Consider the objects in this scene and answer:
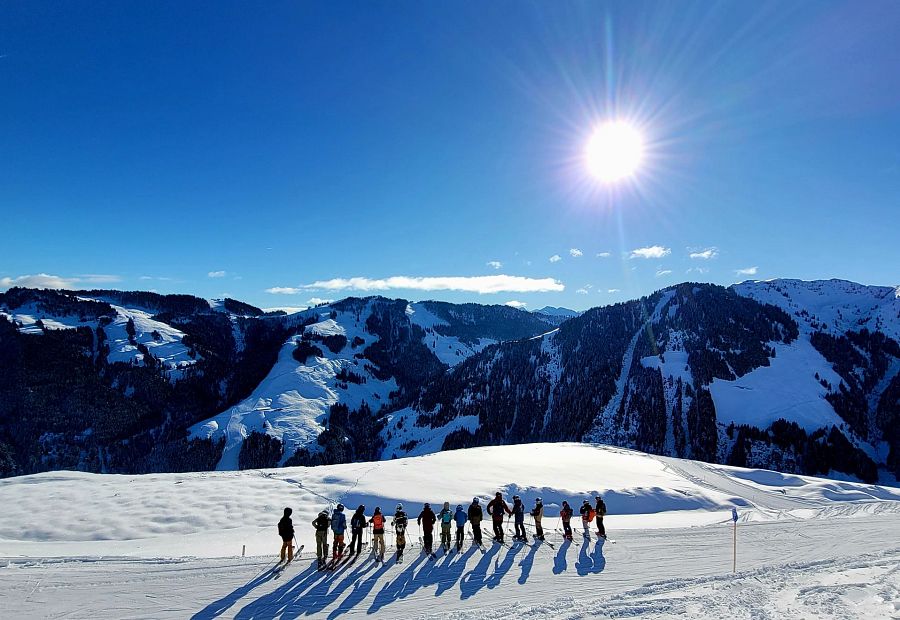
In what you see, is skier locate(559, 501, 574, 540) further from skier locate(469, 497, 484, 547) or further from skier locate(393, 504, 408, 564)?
skier locate(393, 504, 408, 564)

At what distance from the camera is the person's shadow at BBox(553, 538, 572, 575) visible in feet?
55.6

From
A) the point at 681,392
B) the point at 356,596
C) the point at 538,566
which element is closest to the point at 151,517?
the point at 356,596

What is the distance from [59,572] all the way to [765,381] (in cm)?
16070

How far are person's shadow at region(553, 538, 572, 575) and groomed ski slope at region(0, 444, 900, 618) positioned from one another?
113 millimetres

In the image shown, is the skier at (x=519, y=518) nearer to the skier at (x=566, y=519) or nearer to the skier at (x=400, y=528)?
the skier at (x=566, y=519)

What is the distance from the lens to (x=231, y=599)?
13883 millimetres

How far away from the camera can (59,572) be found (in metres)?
16.0

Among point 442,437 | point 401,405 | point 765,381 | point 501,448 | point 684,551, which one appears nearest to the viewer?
point 684,551

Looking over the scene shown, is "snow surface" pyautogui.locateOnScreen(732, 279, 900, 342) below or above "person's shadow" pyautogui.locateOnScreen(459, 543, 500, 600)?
above

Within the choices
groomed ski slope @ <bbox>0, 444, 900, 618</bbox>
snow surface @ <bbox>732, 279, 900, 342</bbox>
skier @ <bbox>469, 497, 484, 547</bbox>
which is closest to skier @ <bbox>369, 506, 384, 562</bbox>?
groomed ski slope @ <bbox>0, 444, 900, 618</bbox>

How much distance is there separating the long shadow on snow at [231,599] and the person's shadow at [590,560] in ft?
35.4

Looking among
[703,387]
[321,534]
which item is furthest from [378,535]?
[703,387]

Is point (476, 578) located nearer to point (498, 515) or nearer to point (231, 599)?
point (498, 515)

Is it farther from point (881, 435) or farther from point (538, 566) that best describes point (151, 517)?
point (881, 435)
